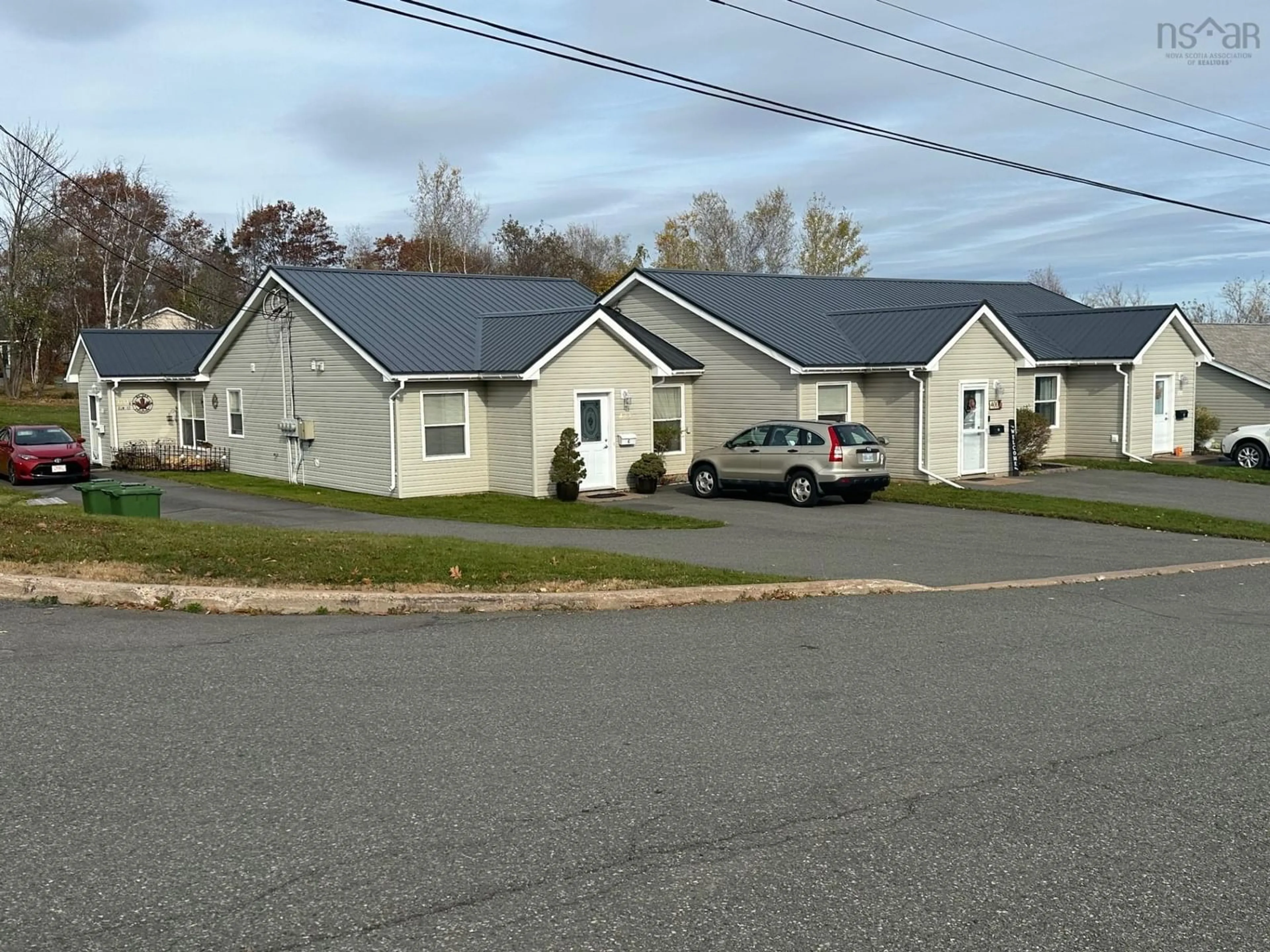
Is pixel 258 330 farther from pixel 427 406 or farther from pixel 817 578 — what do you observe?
pixel 817 578

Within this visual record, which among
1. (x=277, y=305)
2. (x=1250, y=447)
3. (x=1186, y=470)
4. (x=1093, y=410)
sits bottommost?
(x=1186, y=470)

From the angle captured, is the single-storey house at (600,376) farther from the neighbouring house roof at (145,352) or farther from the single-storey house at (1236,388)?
the single-storey house at (1236,388)

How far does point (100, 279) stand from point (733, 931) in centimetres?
6586

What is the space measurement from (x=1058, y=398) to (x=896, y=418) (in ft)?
30.1

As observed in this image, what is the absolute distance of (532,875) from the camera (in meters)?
4.99

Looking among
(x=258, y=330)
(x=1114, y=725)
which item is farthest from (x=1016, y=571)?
(x=258, y=330)

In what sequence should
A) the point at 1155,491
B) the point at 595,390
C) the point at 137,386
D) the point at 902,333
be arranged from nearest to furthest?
the point at 595,390 < the point at 1155,491 < the point at 902,333 < the point at 137,386

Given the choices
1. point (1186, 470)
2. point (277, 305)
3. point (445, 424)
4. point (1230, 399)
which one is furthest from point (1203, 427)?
point (277, 305)

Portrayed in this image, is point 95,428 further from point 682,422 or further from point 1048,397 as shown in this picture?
point 1048,397

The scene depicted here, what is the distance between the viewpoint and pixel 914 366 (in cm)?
2678

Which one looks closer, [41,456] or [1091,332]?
[41,456]

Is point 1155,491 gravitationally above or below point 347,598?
below

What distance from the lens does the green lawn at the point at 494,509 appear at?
20594 mm

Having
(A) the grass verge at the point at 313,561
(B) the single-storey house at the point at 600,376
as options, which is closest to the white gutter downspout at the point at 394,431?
(B) the single-storey house at the point at 600,376
